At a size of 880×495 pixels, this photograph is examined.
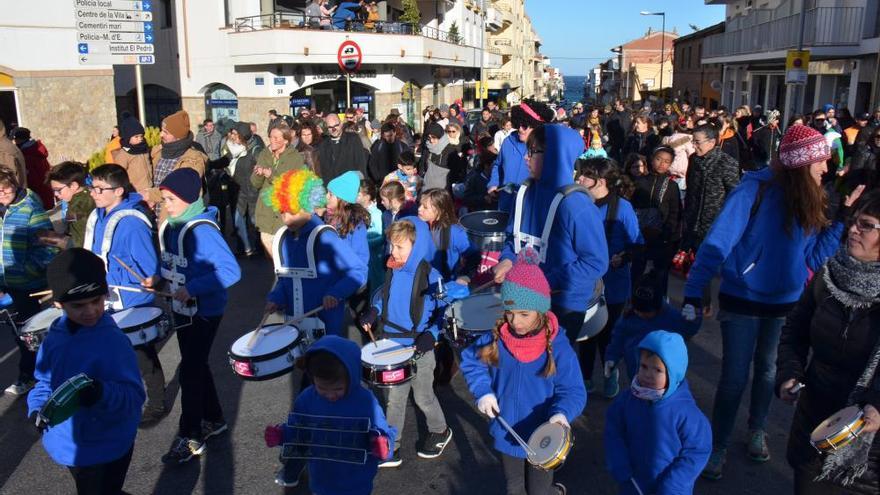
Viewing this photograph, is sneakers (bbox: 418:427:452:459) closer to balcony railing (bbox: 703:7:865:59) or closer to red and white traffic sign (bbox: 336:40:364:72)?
red and white traffic sign (bbox: 336:40:364:72)

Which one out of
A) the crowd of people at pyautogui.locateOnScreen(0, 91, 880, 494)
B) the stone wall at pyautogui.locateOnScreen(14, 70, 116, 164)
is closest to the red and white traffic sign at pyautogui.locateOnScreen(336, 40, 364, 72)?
the stone wall at pyautogui.locateOnScreen(14, 70, 116, 164)

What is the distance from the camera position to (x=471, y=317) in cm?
394

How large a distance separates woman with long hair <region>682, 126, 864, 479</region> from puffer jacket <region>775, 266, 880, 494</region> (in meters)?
0.67

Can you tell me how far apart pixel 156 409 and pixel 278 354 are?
178cm

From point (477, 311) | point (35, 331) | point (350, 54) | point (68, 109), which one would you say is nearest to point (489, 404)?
point (477, 311)

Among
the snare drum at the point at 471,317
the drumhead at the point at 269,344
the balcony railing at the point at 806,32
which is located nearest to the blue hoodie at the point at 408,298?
the snare drum at the point at 471,317

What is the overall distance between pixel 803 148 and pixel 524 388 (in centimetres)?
190

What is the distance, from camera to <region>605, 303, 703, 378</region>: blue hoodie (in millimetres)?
4113

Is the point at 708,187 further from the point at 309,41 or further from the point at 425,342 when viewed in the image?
the point at 309,41

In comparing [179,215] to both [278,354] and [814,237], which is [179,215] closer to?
[278,354]

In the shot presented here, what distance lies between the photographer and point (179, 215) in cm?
411

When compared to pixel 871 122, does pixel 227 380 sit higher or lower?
lower

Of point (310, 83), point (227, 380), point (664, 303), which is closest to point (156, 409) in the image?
point (227, 380)

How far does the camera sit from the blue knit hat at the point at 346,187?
15.7 ft
